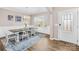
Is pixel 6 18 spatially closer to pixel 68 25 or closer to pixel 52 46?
→ pixel 52 46

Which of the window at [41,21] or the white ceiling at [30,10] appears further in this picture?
the window at [41,21]

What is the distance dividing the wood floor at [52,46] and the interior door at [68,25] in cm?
12

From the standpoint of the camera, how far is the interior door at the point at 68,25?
6.42 feet

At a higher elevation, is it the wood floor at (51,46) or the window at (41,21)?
the window at (41,21)

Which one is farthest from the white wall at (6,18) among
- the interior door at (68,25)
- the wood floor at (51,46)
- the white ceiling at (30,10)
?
the interior door at (68,25)

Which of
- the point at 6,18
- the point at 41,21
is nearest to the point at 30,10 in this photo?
the point at 41,21

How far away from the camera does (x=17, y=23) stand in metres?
1.97

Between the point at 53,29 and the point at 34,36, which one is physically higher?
the point at 53,29

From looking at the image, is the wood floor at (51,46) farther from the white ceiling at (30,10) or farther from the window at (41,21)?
the white ceiling at (30,10)

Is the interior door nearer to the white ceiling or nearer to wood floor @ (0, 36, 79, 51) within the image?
wood floor @ (0, 36, 79, 51)
